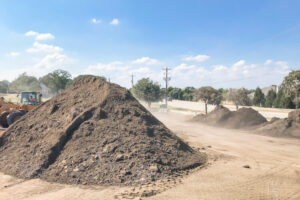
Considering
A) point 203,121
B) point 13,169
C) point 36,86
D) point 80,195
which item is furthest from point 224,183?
point 36,86

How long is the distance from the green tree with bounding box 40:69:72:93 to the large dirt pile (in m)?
50.2

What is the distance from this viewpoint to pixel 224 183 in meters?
6.36

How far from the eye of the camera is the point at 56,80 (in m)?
55.7

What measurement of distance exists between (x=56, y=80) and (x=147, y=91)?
2757cm

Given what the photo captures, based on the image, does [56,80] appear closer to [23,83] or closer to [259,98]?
[23,83]

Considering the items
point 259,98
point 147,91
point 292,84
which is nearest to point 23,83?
point 147,91

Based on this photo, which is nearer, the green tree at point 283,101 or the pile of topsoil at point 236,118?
the pile of topsoil at point 236,118

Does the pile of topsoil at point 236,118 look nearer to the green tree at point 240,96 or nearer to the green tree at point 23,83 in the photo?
the green tree at point 240,96

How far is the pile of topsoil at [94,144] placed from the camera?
6.49m

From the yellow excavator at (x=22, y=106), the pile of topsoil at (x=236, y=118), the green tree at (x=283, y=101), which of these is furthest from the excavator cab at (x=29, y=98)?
the green tree at (x=283, y=101)

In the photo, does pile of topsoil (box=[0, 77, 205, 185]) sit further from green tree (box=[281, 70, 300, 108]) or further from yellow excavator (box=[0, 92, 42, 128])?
green tree (box=[281, 70, 300, 108])

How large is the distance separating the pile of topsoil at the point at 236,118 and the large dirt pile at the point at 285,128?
178cm

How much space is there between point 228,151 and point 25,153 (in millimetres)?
8209

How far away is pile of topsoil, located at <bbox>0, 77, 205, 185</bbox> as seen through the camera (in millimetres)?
6492
